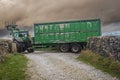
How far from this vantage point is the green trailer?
36.1m

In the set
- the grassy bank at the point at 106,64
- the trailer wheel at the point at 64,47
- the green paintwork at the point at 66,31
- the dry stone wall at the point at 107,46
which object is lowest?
the grassy bank at the point at 106,64

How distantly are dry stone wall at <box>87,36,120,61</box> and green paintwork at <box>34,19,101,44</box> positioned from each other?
860 cm

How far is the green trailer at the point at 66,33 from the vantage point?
36125 millimetres

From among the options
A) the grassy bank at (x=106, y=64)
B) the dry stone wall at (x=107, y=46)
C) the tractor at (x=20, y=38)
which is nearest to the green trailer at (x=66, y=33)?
the tractor at (x=20, y=38)

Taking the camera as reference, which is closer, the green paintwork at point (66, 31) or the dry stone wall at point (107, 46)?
the dry stone wall at point (107, 46)

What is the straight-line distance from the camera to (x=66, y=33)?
1467 inches

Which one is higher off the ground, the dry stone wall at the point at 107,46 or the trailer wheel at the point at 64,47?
the dry stone wall at the point at 107,46

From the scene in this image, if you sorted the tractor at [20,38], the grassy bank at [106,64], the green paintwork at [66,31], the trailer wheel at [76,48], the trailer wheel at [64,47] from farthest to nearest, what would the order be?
the tractor at [20,38] → the trailer wheel at [64,47] → the trailer wheel at [76,48] → the green paintwork at [66,31] → the grassy bank at [106,64]

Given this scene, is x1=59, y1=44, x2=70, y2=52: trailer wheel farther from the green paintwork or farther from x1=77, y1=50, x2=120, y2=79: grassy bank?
x1=77, y1=50, x2=120, y2=79: grassy bank

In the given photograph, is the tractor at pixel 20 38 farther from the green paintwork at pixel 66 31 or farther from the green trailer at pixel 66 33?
the green paintwork at pixel 66 31

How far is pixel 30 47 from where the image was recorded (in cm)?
Answer: 3972

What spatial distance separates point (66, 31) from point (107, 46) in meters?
15.8

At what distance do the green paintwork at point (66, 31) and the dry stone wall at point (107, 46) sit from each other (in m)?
8.60

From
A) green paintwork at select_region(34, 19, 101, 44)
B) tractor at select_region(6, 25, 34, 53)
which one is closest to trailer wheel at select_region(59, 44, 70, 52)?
green paintwork at select_region(34, 19, 101, 44)
